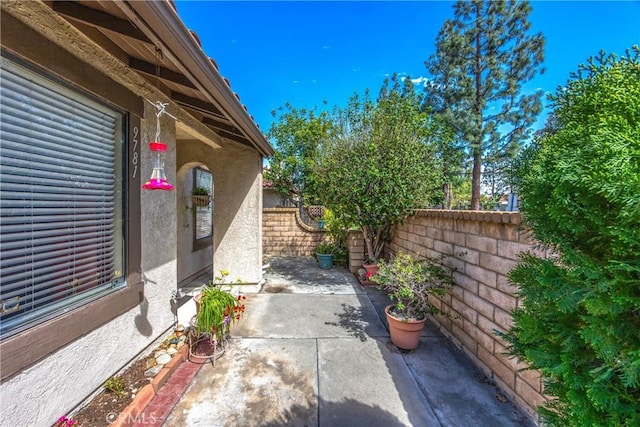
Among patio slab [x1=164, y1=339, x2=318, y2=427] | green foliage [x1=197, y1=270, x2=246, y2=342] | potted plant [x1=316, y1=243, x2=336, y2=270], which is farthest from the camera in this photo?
potted plant [x1=316, y1=243, x2=336, y2=270]

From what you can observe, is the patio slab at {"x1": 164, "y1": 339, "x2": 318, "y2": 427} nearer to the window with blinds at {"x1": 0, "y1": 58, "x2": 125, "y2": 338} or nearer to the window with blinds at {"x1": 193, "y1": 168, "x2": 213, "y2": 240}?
the window with blinds at {"x1": 0, "y1": 58, "x2": 125, "y2": 338}

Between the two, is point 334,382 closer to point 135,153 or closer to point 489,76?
point 135,153

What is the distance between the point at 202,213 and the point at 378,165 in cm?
499

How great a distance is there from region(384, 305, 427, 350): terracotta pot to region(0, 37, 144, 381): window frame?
11.4ft

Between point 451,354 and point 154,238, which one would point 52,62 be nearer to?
point 154,238

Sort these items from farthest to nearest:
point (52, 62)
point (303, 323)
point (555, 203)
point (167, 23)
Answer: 1. point (303, 323)
2. point (52, 62)
3. point (167, 23)
4. point (555, 203)

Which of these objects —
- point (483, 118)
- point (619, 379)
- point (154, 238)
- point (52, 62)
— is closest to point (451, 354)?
point (619, 379)

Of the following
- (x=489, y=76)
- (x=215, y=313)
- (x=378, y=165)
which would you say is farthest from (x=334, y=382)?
(x=489, y=76)

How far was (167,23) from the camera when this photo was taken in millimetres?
1767

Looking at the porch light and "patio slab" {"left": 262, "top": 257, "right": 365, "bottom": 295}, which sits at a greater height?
the porch light

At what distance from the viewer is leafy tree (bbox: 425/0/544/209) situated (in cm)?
1395

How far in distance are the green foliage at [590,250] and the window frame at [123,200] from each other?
3.30 m

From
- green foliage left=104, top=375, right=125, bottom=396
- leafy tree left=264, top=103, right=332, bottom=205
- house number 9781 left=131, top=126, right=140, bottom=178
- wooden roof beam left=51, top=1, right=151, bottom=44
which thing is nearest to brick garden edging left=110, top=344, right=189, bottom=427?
green foliage left=104, top=375, right=125, bottom=396

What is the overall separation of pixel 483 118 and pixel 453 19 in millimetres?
6415
